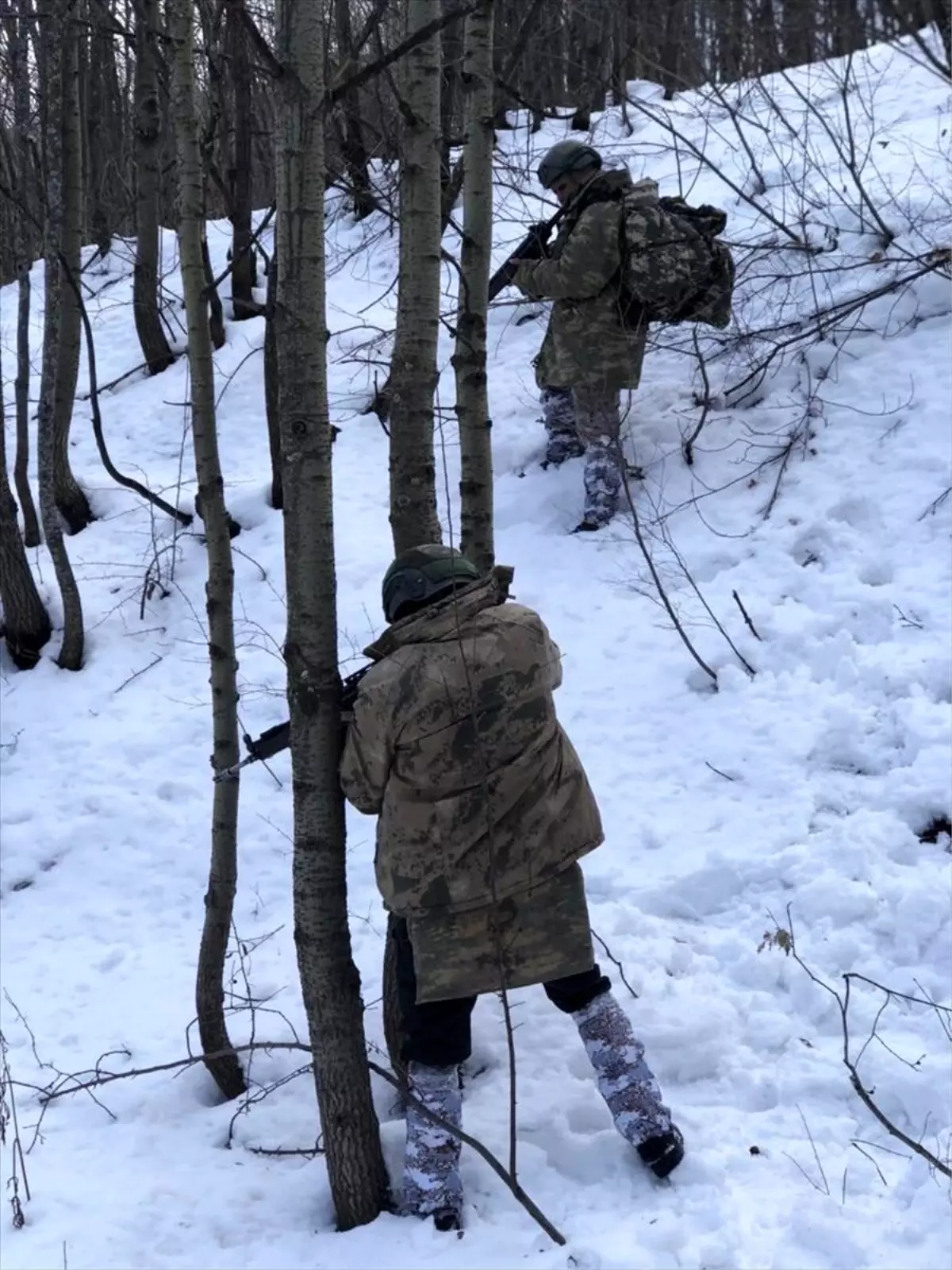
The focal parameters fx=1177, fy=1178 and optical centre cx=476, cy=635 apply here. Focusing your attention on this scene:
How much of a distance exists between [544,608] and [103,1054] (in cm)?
323

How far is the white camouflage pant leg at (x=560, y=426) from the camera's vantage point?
7.15 m

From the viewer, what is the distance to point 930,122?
995 cm

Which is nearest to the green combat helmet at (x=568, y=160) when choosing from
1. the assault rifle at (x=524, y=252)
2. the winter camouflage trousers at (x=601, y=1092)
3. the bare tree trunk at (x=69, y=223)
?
the assault rifle at (x=524, y=252)

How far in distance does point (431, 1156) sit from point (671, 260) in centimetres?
466

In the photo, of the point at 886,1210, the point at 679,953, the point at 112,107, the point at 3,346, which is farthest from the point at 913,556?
the point at 112,107

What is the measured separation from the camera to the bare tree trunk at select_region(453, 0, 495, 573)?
4.17 metres

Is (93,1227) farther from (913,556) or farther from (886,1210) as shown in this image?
(913,556)

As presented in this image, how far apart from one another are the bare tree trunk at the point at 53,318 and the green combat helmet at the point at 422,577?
13.6ft

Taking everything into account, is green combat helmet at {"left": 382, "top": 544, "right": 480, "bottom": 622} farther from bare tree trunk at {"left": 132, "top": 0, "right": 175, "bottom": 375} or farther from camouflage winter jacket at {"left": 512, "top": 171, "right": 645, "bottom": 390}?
bare tree trunk at {"left": 132, "top": 0, "right": 175, "bottom": 375}

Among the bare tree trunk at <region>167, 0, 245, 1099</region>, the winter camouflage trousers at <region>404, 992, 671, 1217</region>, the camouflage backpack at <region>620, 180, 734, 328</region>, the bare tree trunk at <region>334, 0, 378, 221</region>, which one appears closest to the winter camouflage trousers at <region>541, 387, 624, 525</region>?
the camouflage backpack at <region>620, 180, 734, 328</region>

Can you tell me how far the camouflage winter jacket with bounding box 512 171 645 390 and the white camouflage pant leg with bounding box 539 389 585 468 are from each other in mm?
332

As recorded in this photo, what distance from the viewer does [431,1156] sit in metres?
3.12

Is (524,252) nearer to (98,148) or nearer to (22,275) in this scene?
(22,275)

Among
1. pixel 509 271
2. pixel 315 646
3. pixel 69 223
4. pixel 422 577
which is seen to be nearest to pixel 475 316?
pixel 422 577
